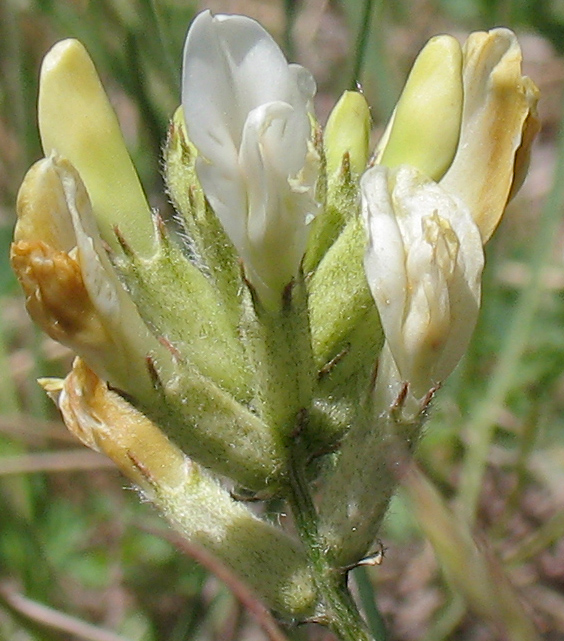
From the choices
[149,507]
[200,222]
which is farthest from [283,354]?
[149,507]

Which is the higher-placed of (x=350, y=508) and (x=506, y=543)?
(x=350, y=508)

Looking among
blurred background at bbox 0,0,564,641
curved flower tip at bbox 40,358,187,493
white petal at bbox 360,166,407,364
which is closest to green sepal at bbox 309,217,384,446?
white petal at bbox 360,166,407,364

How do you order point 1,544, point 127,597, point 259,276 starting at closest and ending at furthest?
point 259,276 < point 1,544 < point 127,597

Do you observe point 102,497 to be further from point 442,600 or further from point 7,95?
point 7,95

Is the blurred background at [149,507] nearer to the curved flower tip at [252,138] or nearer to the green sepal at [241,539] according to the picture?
the green sepal at [241,539]

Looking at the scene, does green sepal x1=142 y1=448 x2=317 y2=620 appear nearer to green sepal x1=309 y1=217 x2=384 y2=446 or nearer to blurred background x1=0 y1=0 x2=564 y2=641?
green sepal x1=309 y1=217 x2=384 y2=446

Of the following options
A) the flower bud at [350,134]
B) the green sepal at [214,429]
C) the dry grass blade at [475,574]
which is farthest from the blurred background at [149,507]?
the dry grass blade at [475,574]

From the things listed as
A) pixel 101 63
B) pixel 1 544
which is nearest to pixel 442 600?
pixel 1 544

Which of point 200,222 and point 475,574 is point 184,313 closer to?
point 200,222
